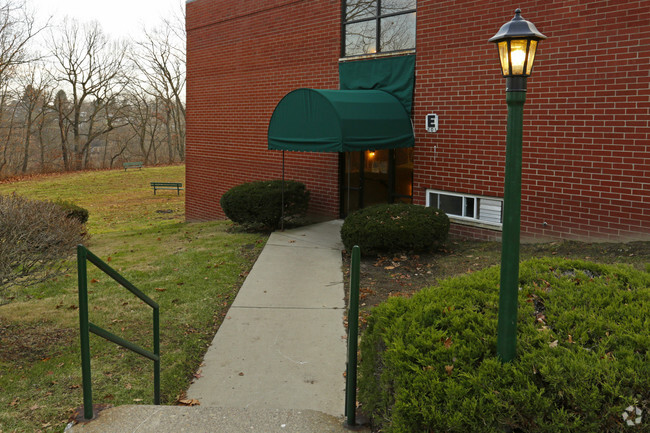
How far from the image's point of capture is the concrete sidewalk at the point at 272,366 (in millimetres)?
3717

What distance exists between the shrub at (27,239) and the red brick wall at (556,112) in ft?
22.4

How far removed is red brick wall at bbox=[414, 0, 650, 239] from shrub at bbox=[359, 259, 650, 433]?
491 centimetres

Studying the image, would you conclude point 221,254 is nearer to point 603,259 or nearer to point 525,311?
point 603,259

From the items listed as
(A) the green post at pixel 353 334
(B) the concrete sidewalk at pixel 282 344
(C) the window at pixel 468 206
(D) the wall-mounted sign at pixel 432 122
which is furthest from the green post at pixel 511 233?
(D) the wall-mounted sign at pixel 432 122

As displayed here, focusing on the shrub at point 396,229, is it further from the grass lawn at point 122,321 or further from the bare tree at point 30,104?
the bare tree at point 30,104

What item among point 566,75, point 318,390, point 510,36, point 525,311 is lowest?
point 318,390

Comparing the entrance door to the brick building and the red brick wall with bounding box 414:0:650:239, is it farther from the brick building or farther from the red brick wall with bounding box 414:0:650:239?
the red brick wall with bounding box 414:0:650:239

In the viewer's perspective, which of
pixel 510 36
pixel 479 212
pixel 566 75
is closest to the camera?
pixel 510 36

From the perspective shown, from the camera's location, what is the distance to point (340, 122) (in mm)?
Answer: 9898

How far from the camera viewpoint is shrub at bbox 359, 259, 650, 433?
2.88 metres

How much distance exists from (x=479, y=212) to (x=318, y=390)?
6212 mm

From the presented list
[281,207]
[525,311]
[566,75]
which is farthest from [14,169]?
[525,311]

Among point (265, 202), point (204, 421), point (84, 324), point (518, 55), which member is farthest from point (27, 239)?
point (265, 202)

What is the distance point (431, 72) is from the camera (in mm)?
10969
